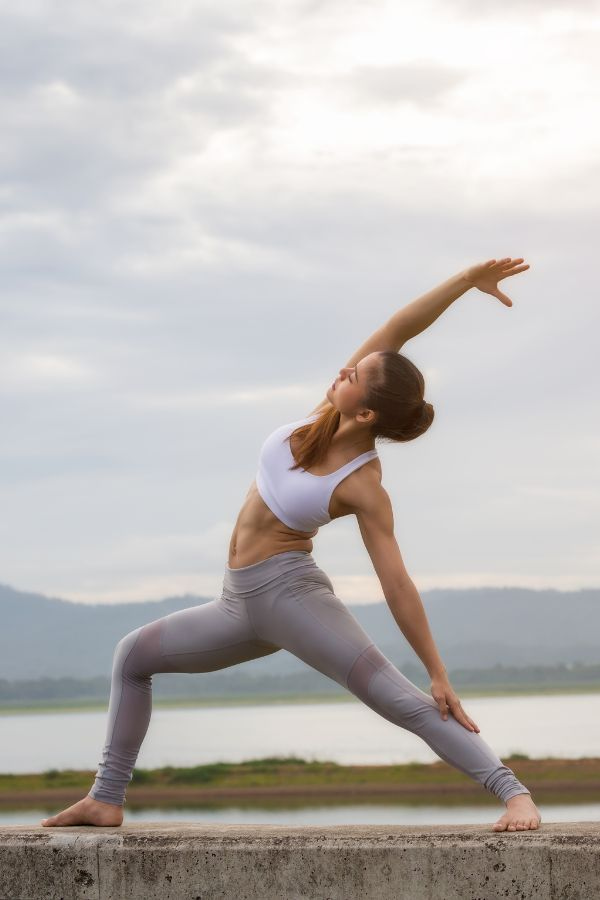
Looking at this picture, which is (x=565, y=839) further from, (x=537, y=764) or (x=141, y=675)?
(x=537, y=764)

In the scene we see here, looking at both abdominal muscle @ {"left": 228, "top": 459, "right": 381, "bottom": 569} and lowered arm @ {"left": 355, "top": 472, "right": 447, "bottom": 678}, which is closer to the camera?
lowered arm @ {"left": 355, "top": 472, "right": 447, "bottom": 678}

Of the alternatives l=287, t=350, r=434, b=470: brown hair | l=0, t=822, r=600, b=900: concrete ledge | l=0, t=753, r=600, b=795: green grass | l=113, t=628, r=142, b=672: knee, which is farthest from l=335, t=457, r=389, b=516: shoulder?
l=0, t=753, r=600, b=795: green grass

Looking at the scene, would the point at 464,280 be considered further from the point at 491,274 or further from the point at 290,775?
the point at 290,775

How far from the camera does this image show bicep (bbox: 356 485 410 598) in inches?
173

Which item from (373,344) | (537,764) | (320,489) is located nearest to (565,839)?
(320,489)

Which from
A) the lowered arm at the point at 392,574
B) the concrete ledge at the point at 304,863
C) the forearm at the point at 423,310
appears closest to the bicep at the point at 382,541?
the lowered arm at the point at 392,574

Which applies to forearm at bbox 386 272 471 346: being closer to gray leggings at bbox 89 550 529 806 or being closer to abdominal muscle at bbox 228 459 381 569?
abdominal muscle at bbox 228 459 381 569

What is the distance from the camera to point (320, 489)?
4.45m

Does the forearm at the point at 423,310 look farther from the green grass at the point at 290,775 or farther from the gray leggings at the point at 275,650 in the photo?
the green grass at the point at 290,775

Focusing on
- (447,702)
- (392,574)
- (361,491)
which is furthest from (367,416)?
(447,702)

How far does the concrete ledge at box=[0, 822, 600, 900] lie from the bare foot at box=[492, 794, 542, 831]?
0.18 ft

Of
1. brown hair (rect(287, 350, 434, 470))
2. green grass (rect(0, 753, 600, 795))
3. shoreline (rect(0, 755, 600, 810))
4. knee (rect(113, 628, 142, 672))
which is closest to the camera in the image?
brown hair (rect(287, 350, 434, 470))

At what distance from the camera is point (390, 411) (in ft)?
14.6

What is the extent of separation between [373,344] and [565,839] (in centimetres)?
202
